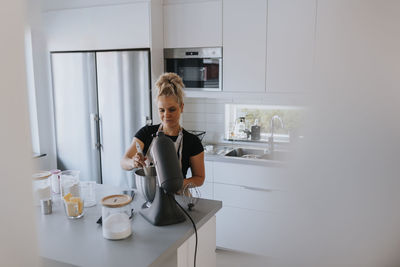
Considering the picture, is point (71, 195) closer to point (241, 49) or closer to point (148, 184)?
point (148, 184)

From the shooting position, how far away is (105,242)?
1.21 metres

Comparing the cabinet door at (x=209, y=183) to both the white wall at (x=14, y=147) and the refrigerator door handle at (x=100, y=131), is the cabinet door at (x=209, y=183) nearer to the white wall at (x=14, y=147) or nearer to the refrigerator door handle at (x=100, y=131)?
the refrigerator door handle at (x=100, y=131)

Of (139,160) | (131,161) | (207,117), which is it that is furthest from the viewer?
(207,117)

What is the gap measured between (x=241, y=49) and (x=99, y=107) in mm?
1312

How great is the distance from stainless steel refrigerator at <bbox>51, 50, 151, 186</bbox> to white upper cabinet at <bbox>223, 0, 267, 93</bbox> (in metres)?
0.66

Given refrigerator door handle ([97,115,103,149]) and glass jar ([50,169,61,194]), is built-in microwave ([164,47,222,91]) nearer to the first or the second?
refrigerator door handle ([97,115,103,149])

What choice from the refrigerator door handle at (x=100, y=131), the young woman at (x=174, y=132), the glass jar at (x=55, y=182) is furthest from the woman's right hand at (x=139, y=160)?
the refrigerator door handle at (x=100, y=131)

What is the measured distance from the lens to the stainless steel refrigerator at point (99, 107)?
2.90 metres

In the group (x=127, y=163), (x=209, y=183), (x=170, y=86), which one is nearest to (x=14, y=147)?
(x=170, y=86)

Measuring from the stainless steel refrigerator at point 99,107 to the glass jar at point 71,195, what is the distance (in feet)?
4.36

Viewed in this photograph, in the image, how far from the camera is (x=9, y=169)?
0.48 ft

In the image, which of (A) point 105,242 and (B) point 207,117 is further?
(B) point 207,117

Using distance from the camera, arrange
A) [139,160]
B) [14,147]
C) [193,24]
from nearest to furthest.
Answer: [14,147], [139,160], [193,24]

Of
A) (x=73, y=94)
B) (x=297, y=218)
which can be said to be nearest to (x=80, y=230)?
(x=297, y=218)
